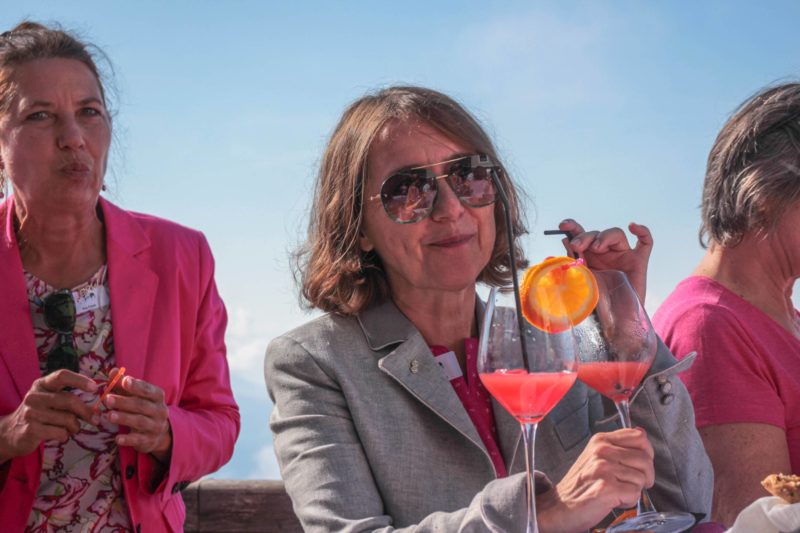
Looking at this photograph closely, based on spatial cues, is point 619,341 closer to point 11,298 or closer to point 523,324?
point 523,324

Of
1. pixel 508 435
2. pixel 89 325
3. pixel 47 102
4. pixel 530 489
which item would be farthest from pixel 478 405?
pixel 47 102

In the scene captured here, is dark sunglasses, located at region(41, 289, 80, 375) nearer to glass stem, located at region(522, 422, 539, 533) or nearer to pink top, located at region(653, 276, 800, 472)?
glass stem, located at region(522, 422, 539, 533)

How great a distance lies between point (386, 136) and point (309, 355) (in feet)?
2.41

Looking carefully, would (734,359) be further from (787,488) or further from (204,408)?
(204,408)

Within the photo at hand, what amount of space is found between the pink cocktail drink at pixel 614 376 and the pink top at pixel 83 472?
1.62 m

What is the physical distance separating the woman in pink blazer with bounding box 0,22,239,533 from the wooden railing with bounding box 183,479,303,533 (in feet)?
4.07

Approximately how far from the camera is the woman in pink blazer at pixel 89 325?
3.09 metres

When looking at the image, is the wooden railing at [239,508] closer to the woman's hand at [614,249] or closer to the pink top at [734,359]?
the pink top at [734,359]

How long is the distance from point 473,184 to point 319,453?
0.90 meters

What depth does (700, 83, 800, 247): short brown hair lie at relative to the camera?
346 centimetres

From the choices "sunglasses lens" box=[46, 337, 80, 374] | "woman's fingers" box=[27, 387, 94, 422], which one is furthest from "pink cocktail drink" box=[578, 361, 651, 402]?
"sunglasses lens" box=[46, 337, 80, 374]

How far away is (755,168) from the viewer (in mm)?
3510

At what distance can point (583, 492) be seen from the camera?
2010 millimetres

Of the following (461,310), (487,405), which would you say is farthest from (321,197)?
(487,405)
